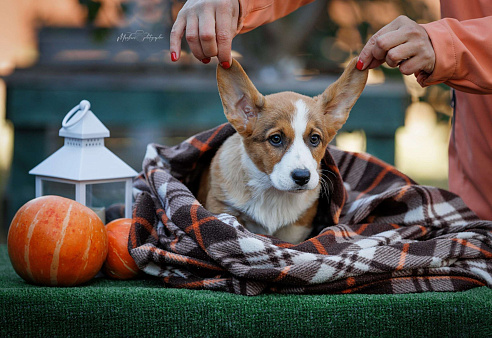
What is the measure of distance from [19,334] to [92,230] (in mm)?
422

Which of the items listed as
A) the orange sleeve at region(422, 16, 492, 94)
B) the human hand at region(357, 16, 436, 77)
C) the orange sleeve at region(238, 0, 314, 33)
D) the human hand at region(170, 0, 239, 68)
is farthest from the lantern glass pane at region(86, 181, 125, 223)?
the orange sleeve at region(422, 16, 492, 94)

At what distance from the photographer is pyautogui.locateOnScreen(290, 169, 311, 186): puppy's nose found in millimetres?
2041

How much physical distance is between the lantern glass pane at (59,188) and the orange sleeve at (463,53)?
1.56m

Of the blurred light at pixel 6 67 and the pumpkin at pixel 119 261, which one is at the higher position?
the blurred light at pixel 6 67

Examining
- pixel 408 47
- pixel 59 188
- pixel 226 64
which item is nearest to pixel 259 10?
pixel 226 64

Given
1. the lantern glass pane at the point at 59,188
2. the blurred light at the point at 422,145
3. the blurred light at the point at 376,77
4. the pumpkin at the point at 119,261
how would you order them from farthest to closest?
the blurred light at the point at 376,77
the blurred light at the point at 422,145
the lantern glass pane at the point at 59,188
the pumpkin at the point at 119,261

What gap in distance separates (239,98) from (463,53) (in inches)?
36.9

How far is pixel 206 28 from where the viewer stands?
1.84m

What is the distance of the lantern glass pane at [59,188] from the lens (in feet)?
7.37

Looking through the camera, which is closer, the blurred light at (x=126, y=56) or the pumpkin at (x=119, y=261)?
the pumpkin at (x=119, y=261)

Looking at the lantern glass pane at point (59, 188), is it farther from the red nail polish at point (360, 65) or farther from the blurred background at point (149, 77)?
the blurred background at point (149, 77)

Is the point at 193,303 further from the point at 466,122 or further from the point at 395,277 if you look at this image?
the point at 466,122

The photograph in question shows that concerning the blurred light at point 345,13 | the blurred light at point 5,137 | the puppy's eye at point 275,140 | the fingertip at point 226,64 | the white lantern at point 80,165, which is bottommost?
the blurred light at point 5,137

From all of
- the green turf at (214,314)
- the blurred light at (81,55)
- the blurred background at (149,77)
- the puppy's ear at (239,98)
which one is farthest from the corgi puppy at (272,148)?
the blurred light at (81,55)
